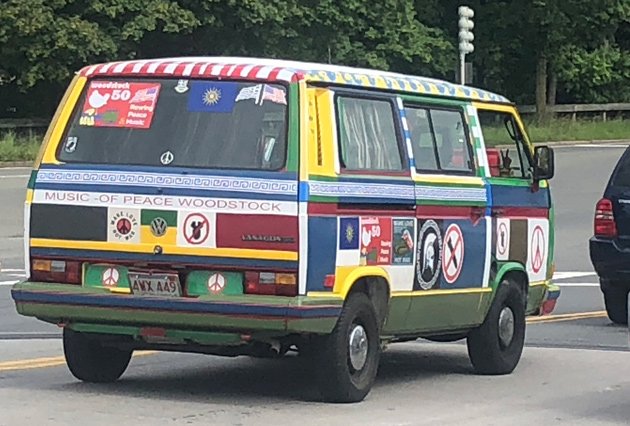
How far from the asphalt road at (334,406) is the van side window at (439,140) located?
5.03ft

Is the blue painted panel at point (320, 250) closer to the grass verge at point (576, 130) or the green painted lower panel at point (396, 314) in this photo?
the green painted lower panel at point (396, 314)

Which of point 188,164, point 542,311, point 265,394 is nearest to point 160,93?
point 188,164

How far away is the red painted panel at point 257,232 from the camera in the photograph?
891 centimetres

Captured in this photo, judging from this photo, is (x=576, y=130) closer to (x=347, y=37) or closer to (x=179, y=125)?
(x=347, y=37)

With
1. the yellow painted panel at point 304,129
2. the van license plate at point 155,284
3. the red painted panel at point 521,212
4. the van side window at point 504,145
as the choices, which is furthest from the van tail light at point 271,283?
the van side window at point 504,145

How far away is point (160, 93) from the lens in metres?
9.53

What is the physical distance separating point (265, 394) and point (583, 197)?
22.0 metres

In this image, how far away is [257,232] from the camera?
8977 mm

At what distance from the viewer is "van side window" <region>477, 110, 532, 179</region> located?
→ 11.2 metres

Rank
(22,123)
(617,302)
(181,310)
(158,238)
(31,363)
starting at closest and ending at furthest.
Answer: (181,310), (158,238), (31,363), (617,302), (22,123)

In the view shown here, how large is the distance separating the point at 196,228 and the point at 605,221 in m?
5.95

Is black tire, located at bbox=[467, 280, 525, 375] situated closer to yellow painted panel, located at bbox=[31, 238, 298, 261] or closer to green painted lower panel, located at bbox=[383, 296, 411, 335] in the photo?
green painted lower panel, located at bbox=[383, 296, 411, 335]

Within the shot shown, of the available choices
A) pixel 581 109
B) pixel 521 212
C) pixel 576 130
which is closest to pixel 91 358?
pixel 521 212

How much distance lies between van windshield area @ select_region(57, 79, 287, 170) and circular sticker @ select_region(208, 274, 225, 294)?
0.67 meters
